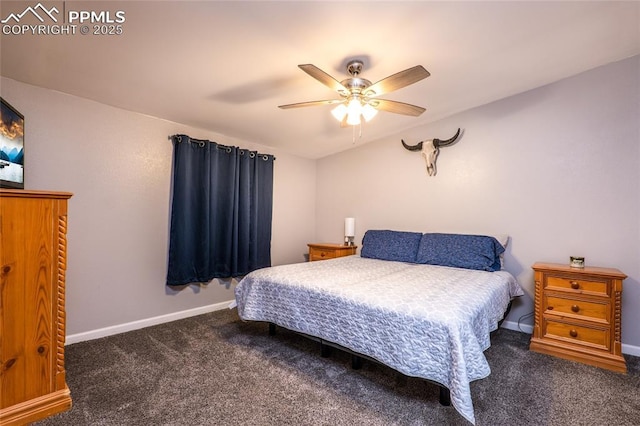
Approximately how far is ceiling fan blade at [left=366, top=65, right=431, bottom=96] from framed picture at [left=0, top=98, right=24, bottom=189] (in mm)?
2369

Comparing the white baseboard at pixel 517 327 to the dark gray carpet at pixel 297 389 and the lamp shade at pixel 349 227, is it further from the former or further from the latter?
the lamp shade at pixel 349 227

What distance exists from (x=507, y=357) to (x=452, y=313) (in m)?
1.30

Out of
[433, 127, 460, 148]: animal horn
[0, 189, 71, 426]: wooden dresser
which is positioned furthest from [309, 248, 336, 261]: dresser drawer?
[0, 189, 71, 426]: wooden dresser

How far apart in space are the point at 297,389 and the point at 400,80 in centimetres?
216

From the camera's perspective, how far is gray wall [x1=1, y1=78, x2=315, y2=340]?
2379 millimetres

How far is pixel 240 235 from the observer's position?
3670 mm

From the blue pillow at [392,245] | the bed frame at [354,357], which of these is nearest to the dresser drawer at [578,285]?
the blue pillow at [392,245]

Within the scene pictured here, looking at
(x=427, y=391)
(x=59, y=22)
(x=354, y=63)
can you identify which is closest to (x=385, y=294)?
(x=427, y=391)

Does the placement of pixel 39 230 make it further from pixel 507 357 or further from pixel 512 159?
pixel 512 159

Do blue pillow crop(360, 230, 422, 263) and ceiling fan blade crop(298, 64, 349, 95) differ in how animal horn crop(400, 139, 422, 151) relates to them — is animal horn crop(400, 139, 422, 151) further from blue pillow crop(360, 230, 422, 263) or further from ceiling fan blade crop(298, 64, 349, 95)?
ceiling fan blade crop(298, 64, 349, 95)

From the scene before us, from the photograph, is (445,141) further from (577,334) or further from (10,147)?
(10,147)

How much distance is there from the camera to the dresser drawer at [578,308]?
7.39 ft

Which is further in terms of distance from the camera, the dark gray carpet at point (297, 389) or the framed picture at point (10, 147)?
the framed picture at point (10, 147)

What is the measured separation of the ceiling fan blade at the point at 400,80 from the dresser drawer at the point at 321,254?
7.65ft
